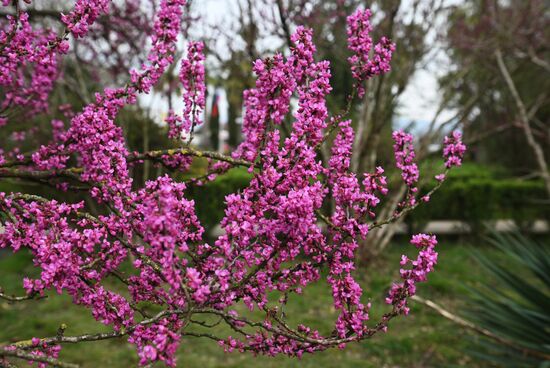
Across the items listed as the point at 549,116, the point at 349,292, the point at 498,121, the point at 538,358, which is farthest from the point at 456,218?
the point at 349,292

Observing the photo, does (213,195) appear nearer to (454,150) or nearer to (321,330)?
(321,330)

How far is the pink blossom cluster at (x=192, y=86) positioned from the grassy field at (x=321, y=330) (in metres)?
2.82

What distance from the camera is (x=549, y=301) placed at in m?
4.14

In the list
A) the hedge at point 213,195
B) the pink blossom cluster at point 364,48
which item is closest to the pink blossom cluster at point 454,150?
the pink blossom cluster at point 364,48

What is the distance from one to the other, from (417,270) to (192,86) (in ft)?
4.71

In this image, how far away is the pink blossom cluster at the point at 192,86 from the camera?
2.53 m

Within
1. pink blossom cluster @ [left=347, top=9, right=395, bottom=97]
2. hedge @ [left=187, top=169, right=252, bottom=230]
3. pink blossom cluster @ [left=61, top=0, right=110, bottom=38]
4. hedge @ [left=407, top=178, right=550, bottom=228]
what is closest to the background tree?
hedge @ [left=407, top=178, right=550, bottom=228]

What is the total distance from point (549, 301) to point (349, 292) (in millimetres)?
2879

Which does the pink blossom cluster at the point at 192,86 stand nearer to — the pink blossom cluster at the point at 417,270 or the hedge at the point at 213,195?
the pink blossom cluster at the point at 417,270

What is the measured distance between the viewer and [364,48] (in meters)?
2.42

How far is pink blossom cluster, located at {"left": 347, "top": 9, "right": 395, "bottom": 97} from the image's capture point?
2.38 meters

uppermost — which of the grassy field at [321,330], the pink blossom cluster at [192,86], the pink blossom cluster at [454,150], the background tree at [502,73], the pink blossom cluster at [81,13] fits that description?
the background tree at [502,73]

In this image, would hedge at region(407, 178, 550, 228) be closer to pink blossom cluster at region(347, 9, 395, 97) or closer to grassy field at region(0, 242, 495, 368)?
grassy field at region(0, 242, 495, 368)

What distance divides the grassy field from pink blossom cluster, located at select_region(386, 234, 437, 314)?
2264 millimetres
